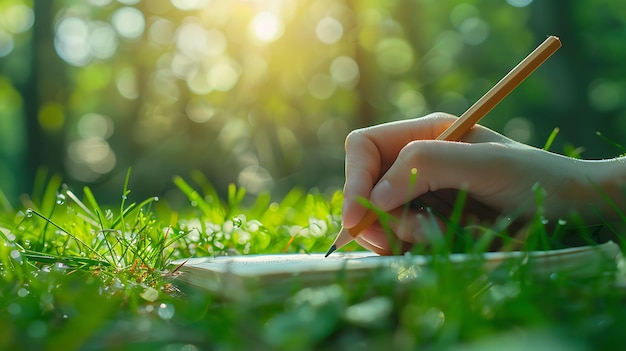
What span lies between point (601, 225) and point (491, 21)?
17.1 meters

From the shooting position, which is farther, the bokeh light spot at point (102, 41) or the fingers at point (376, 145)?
the bokeh light spot at point (102, 41)

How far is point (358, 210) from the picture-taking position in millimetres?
1364

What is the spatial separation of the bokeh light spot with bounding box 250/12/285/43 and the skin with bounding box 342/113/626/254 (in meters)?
11.8

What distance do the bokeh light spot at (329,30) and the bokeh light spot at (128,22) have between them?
16.2 ft

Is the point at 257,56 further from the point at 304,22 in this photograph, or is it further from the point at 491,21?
the point at 491,21

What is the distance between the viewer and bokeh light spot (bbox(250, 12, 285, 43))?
42.3 ft

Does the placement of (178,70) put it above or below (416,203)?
below

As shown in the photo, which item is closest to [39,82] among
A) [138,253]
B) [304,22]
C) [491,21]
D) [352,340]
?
[304,22]

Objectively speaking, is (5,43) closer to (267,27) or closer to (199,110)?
(199,110)

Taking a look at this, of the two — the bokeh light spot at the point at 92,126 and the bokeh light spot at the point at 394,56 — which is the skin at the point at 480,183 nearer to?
A: the bokeh light spot at the point at 394,56

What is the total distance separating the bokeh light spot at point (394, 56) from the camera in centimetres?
1833

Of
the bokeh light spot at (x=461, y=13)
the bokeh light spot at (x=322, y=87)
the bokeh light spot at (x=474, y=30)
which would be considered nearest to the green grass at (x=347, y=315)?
the bokeh light spot at (x=322, y=87)

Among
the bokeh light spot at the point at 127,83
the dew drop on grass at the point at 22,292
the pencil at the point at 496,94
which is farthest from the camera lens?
the bokeh light spot at the point at 127,83

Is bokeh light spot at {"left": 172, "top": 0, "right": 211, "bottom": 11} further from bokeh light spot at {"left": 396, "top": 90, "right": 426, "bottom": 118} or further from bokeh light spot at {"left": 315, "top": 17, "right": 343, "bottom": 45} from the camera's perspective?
bokeh light spot at {"left": 396, "top": 90, "right": 426, "bottom": 118}
